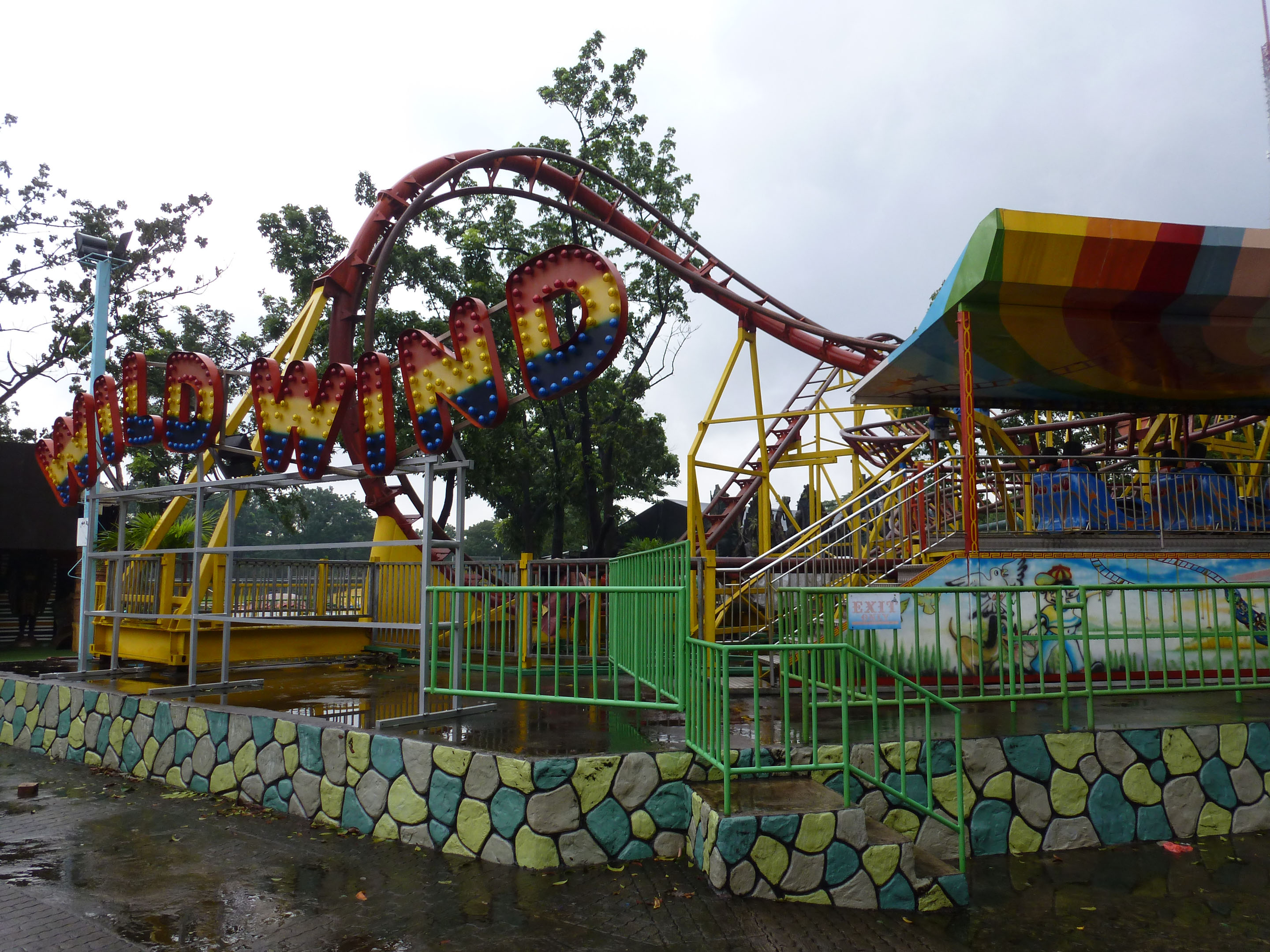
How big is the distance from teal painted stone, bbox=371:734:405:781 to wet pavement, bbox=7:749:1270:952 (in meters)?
0.51

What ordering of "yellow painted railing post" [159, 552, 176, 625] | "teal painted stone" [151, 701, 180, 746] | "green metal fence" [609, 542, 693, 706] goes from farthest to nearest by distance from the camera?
"yellow painted railing post" [159, 552, 176, 625] < "teal painted stone" [151, 701, 180, 746] < "green metal fence" [609, 542, 693, 706]

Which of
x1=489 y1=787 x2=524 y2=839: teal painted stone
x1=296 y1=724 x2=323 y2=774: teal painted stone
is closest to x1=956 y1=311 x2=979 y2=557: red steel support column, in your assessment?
x1=489 y1=787 x2=524 y2=839: teal painted stone

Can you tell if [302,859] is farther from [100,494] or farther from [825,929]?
[100,494]

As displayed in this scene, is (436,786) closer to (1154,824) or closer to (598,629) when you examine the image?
(598,629)

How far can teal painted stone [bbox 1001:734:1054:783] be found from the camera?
629 cm

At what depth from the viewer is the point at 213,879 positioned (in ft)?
17.7


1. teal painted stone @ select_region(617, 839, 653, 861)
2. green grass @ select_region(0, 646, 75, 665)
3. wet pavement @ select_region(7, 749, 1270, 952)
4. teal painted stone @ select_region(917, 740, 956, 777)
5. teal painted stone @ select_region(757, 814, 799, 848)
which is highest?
teal painted stone @ select_region(917, 740, 956, 777)

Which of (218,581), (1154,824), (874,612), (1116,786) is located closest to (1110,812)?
(1116,786)

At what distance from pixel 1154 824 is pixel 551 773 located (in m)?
4.69

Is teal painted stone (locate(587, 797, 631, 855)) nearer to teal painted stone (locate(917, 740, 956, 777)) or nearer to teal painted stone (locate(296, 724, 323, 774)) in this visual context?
teal painted stone (locate(917, 740, 956, 777))

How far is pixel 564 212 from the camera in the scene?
1803 centimetres

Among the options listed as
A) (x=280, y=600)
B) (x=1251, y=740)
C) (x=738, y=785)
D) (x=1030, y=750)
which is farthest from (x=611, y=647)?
(x=280, y=600)

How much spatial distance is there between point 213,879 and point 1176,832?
23.1 feet

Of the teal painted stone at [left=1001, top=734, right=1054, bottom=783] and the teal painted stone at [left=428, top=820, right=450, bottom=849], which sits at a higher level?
the teal painted stone at [left=1001, top=734, right=1054, bottom=783]
